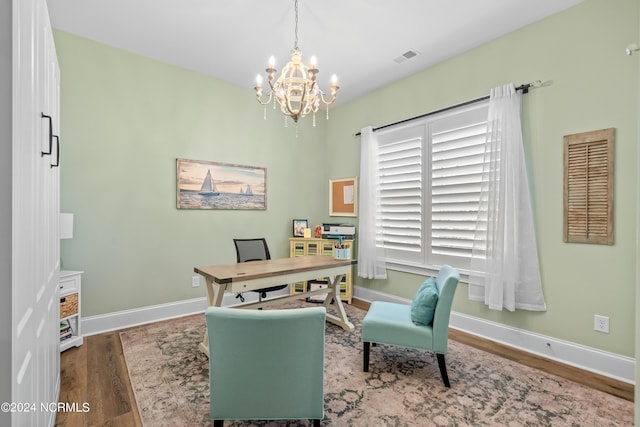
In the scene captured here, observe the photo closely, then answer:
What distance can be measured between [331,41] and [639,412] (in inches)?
135

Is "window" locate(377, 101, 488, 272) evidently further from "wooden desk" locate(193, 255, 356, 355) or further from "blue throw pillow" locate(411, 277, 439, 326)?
"blue throw pillow" locate(411, 277, 439, 326)

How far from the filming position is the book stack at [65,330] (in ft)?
8.87

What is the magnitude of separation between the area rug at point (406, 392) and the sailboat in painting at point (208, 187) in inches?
70.1

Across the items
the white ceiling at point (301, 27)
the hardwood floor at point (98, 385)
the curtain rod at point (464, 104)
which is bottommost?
the hardwood floor at point (98, 385)

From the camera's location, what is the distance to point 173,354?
2.70m

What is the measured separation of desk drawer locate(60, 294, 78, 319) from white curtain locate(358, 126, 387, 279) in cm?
315

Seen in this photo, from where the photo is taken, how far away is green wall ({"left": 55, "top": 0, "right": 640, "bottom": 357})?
2.36m

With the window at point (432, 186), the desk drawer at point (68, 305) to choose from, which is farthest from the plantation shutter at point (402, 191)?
the desk drawer at point (68, 305)

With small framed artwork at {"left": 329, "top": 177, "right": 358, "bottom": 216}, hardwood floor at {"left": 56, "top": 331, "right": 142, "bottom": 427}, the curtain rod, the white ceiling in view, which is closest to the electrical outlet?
the curtain rod

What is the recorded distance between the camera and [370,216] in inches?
163

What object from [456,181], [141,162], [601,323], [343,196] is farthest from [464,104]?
[141,162]

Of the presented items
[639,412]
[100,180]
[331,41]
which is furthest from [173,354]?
[331,41]

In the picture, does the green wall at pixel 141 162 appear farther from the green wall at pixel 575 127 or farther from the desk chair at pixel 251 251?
the green wall at pixel 575 127

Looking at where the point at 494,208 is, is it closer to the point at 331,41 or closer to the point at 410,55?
the point at 410,55
